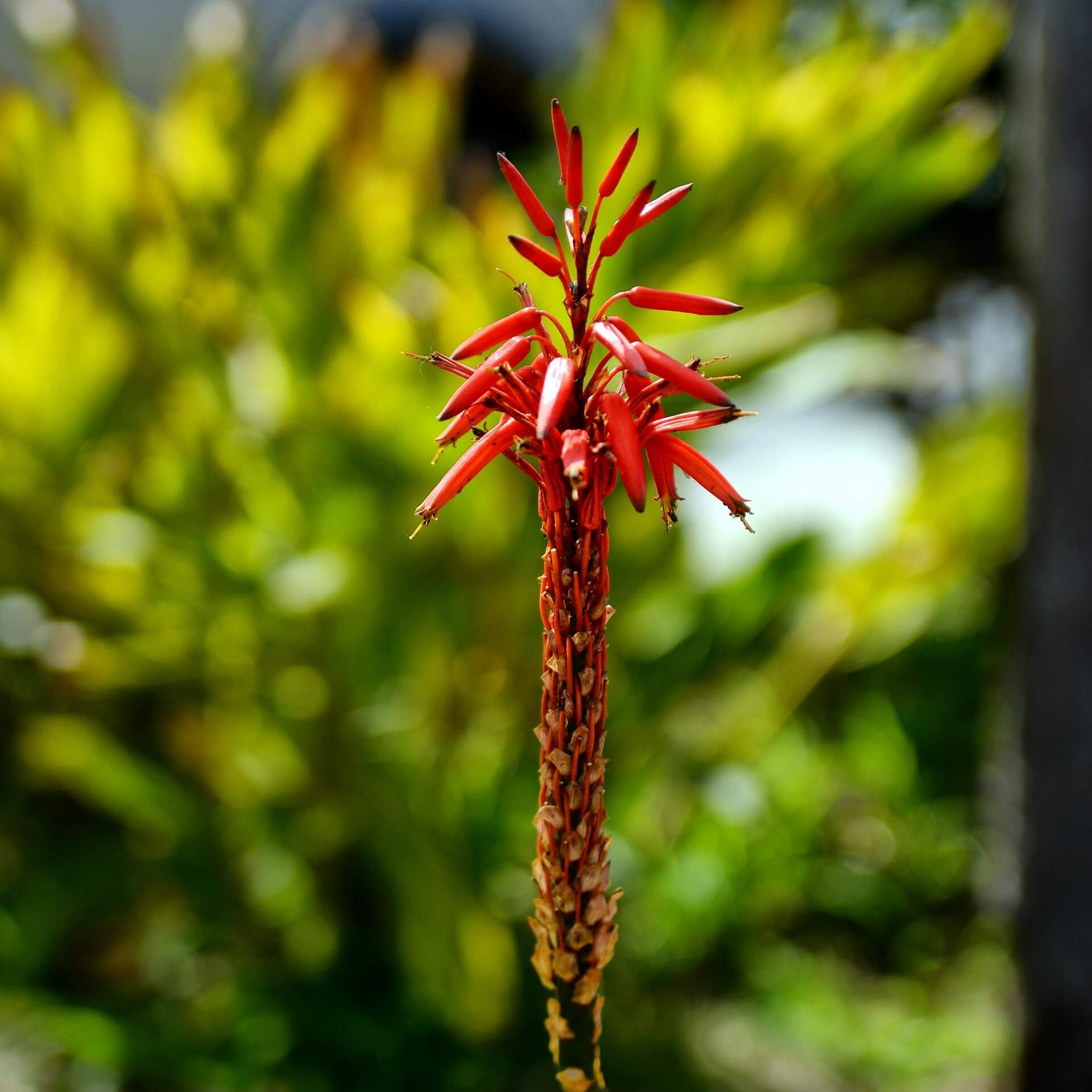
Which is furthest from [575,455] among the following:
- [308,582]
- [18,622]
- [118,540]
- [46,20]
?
[46,20]

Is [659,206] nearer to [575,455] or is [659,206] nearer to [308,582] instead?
[575,455]

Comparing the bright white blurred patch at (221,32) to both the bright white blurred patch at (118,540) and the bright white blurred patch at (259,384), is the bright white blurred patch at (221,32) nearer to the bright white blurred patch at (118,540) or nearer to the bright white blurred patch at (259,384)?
the bright white blurred patch at (259,384)

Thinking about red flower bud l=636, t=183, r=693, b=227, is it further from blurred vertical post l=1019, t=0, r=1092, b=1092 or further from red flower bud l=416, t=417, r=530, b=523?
blurred vertical post l=1019, t=0, r=1092, b=1092

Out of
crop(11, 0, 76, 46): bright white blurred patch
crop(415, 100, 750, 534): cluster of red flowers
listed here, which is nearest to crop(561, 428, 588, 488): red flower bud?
crop(415, 100, 750, 534): cluster of red flowers

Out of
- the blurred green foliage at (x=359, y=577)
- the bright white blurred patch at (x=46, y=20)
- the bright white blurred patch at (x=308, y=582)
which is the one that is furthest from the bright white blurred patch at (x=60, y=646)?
the bright white blurred patch at (x=46, y=20)

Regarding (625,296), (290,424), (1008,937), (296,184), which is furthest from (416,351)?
(1008,937)

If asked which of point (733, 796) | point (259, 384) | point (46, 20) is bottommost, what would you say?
point (733, 796)
